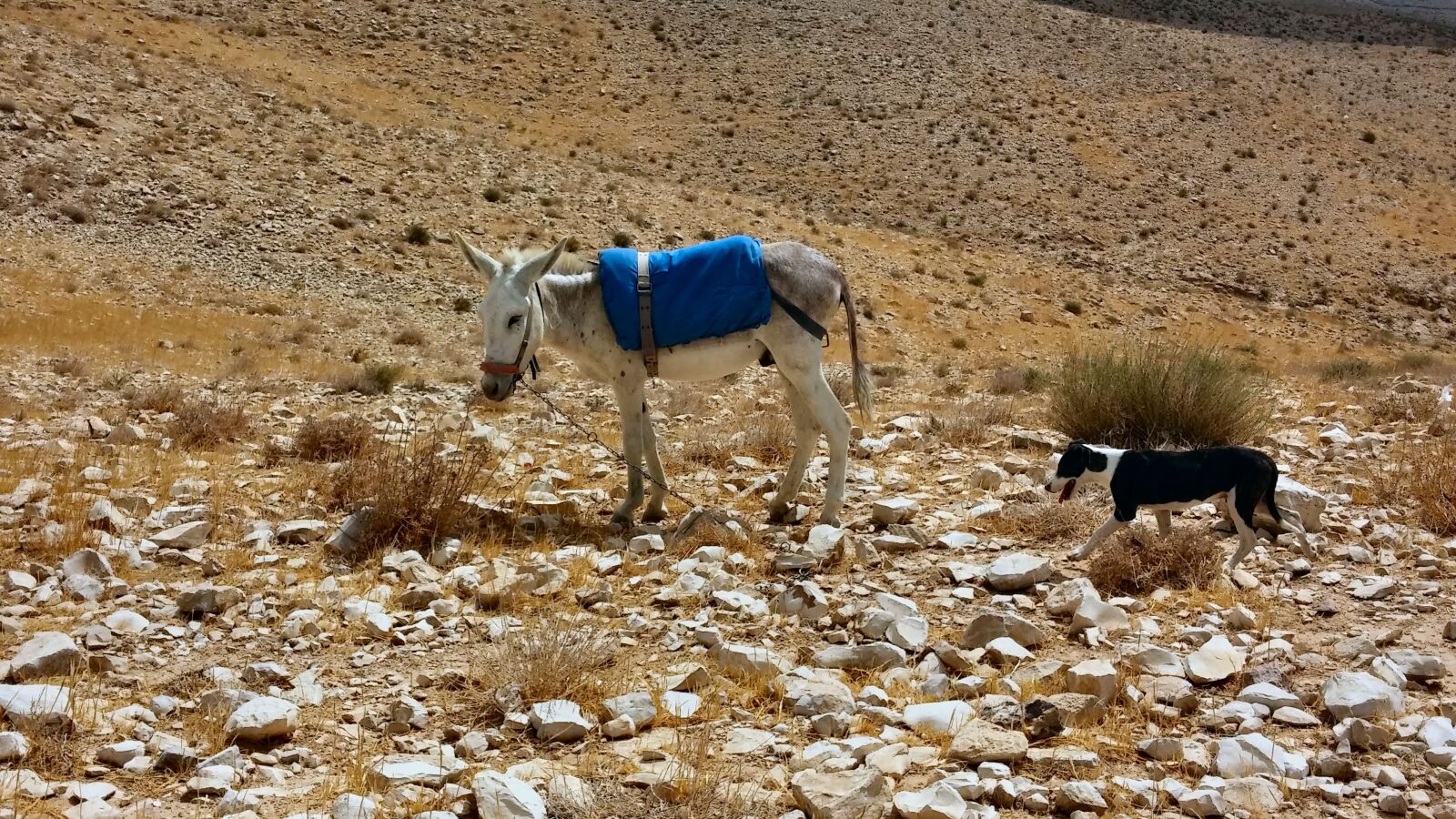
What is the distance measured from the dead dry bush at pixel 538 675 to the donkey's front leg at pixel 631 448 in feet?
9.10

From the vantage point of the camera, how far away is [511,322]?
7215 millimetres

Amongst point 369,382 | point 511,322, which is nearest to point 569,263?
point 511,322

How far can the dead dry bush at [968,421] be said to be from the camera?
10.6m

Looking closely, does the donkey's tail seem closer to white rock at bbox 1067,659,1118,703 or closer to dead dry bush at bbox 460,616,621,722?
white rock at bbox 1067,659,1118,703

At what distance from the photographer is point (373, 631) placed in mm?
5434

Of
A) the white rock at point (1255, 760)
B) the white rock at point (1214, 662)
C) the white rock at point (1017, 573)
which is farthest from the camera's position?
the white rock at point (1017, 573)

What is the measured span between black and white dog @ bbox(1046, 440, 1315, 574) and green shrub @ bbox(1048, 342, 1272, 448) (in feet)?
10.9

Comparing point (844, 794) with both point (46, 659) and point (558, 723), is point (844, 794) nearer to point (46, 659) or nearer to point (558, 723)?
point (558, 723)

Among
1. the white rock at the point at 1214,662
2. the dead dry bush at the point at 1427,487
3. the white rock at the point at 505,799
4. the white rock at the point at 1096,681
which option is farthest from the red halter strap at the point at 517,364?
the dead dry bush at the point at 1427,487

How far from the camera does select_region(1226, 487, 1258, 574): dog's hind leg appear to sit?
21.2 feet

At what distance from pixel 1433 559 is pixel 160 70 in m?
34.1

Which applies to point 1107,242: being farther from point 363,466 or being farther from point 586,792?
point 586,792

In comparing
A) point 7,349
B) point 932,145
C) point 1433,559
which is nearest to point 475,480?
point 1433,559

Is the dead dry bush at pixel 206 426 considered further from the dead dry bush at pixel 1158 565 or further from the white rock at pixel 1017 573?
the dead dry bush at pixel 1158 565
